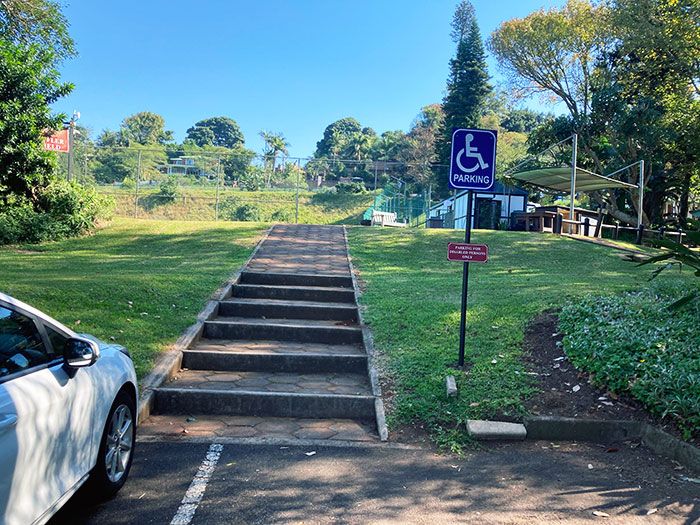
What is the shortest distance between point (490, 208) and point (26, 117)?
22929mm

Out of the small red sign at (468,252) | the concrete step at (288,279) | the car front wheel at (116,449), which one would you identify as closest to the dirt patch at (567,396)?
the small red sign at (468,252)

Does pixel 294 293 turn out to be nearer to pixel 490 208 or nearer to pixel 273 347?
pixel 273 347

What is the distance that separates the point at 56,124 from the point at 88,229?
298 centimetres

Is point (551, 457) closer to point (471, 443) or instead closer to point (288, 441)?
point (471, 443)

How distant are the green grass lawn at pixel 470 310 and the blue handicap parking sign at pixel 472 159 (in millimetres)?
1807

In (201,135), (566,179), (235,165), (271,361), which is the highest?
(201,135)

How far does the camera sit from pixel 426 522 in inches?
124

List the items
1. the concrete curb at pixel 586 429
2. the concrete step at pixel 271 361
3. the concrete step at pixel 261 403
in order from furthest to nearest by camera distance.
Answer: the concrete step at pixel 271 361 < the concrete step at pixel 261 403 < the concrete curb at pixel 586 429

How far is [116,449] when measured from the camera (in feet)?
11.1

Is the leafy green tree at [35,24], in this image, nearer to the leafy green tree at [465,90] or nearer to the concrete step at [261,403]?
the concrete step at [261,403]

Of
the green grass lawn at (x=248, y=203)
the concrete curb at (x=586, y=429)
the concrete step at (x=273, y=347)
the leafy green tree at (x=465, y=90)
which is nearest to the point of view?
the concrete curb at (x=586, y=429)

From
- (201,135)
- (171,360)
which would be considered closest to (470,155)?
(171,360)

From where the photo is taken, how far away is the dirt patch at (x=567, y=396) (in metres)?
4.48

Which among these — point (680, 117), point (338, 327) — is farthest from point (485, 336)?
point (680, 117)
